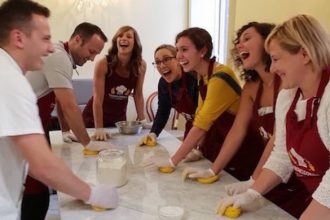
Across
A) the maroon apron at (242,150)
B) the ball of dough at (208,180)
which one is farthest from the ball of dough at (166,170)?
the maroon apron at (242,150)

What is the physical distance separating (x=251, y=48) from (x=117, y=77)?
4.00 feet

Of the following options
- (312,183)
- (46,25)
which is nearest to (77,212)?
(46,25)

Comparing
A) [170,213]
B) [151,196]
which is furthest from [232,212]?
[151,196]

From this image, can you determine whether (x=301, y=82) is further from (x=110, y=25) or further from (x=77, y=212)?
(x=110, y=25)

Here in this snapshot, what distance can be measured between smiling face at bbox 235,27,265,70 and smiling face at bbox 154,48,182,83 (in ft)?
2.00

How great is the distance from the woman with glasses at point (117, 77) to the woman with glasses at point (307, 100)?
1.42m

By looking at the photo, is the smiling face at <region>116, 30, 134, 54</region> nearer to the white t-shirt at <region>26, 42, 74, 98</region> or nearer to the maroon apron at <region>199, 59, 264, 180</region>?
the white t-shirt at <region>26, 42, 74, 98</region>

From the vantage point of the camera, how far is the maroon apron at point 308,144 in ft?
3.33

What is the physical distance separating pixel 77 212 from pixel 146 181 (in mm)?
359

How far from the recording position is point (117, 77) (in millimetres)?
2496

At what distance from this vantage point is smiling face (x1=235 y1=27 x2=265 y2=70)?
4.88 feet

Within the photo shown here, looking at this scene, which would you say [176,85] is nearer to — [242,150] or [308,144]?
[242,150]

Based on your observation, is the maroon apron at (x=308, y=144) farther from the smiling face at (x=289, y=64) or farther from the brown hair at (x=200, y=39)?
the brown hair at (x=200, y=39)

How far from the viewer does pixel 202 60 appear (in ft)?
5.63
